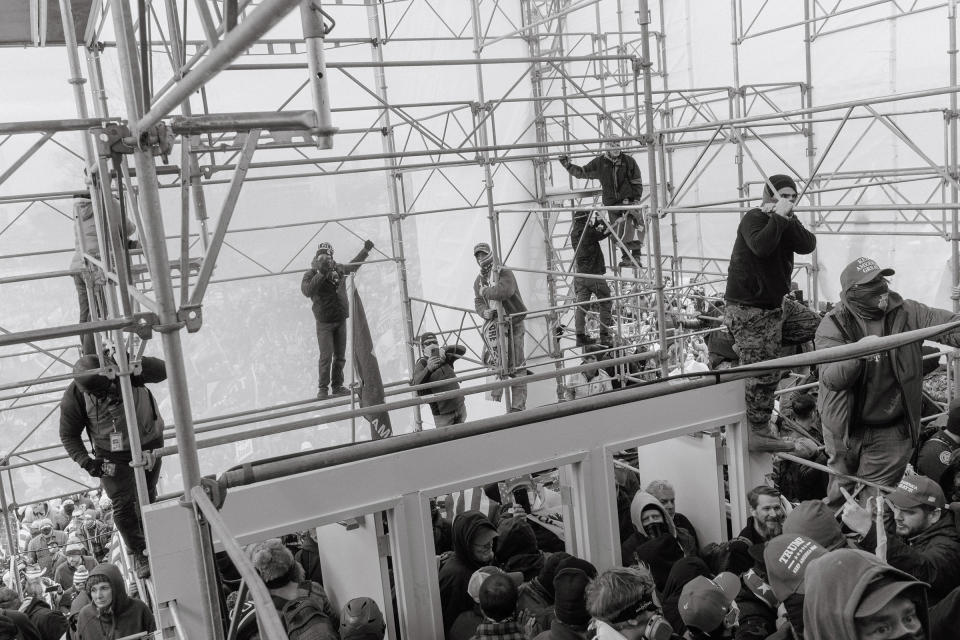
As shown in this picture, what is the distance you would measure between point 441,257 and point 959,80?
8677 mm

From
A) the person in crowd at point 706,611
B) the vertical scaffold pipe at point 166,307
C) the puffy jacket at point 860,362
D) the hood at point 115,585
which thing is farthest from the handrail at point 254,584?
the puffy jacket at point 860,362

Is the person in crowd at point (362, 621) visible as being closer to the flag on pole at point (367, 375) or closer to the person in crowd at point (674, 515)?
the person in crowd at point (674, 515)

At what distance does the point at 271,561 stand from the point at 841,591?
2.74 m

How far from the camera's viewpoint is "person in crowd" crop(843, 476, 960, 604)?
3805 mm

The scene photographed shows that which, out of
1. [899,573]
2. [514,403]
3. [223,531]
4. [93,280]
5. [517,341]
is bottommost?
[514,403]

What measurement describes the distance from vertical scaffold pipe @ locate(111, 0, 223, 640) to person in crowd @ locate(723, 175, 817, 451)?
3533mm

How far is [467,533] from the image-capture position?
4777 mm

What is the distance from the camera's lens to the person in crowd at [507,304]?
996cm

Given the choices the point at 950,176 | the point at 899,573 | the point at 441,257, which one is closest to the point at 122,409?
the point at 899,573

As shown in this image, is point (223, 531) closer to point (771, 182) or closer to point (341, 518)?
point (341, 518)

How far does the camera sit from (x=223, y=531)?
250cm

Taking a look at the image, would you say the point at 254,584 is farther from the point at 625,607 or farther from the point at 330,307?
the point at 330,307

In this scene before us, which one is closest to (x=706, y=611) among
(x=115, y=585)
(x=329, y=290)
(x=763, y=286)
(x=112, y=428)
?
(x=763, y=286)

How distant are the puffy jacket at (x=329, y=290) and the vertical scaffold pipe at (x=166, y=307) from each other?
278 inches
